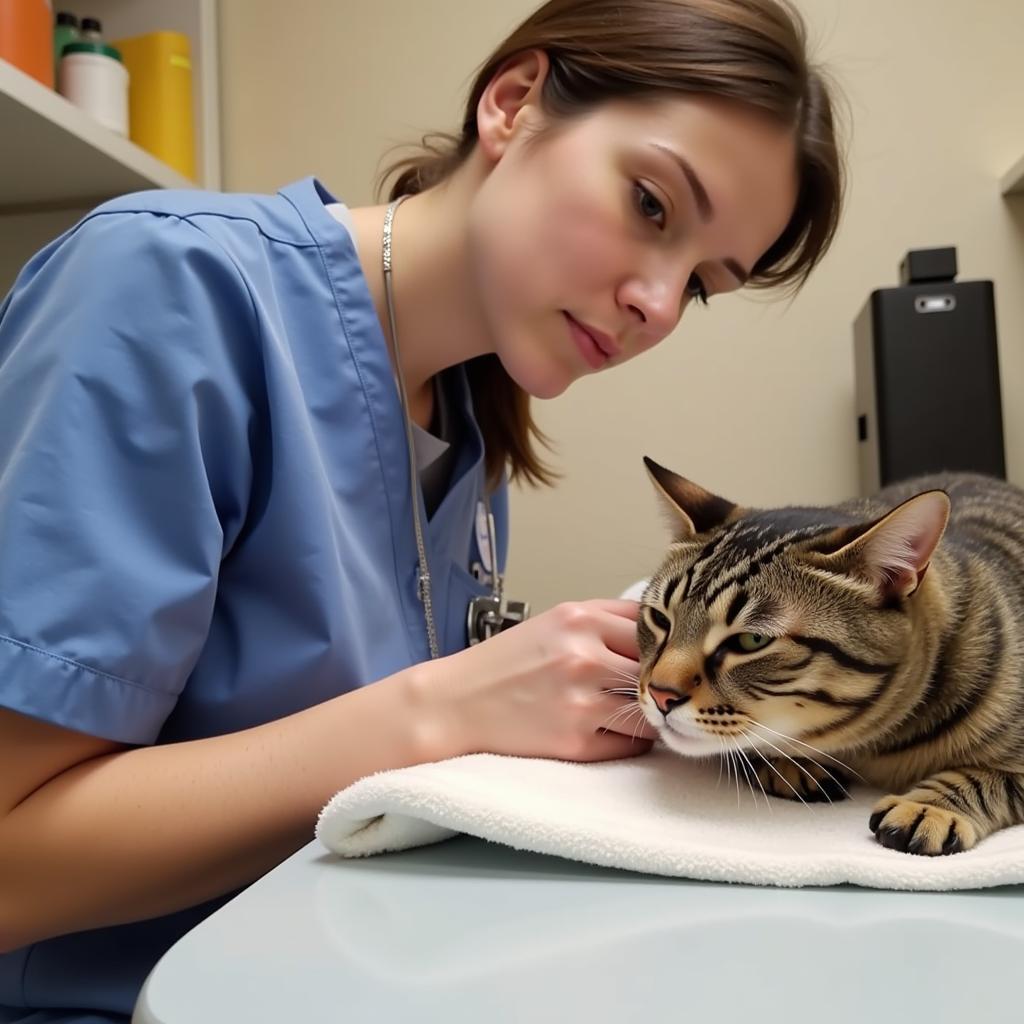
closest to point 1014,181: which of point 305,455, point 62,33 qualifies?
point 305,455

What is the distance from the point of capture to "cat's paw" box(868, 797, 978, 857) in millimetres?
481

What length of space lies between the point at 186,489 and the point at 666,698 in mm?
345

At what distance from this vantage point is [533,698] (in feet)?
1.93

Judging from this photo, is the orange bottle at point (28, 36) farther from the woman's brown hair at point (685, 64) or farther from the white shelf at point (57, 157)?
the woman's brown hair at point (685, 64)

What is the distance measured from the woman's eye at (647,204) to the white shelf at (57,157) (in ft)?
2.83

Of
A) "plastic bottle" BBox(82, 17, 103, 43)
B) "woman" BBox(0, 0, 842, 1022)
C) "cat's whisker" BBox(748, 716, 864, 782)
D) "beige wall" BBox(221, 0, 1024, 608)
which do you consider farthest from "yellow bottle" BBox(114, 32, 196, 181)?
"cat's whisker" BBox(748, 716, 864, 782)

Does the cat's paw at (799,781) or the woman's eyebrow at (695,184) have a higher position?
the woman's eyebrow at (695,184)

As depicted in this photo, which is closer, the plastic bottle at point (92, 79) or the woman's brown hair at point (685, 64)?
the woman's brown hair at point (685, 64)

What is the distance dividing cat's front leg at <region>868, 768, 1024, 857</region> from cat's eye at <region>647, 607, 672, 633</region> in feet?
0.59

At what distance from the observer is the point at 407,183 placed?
1.03 meters

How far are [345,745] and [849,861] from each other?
302 millimetres

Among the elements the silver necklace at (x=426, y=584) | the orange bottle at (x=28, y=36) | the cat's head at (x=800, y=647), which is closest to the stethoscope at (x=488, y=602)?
the silver necklace at (x=426, y=584)

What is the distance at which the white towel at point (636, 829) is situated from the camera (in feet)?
1.44

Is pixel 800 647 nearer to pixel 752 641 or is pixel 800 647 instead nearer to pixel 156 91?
pixel 752 641
